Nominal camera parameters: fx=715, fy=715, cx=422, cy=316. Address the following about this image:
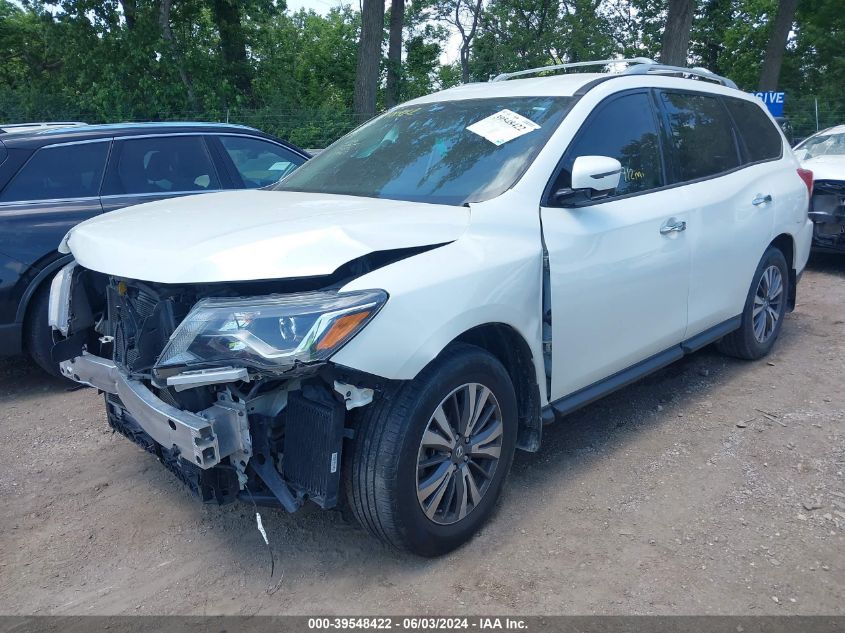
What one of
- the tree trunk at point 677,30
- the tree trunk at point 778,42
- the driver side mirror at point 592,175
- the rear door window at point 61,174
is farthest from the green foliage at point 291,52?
the driver side mirror at point 592,175

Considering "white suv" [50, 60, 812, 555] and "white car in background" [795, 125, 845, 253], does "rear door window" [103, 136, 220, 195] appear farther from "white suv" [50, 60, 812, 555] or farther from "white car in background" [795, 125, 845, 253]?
"white car in background" [795, 125, 845, 253]

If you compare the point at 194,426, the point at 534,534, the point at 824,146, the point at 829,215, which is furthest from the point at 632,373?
the point at 824,146

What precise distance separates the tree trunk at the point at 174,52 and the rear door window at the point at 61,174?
13.3 metres

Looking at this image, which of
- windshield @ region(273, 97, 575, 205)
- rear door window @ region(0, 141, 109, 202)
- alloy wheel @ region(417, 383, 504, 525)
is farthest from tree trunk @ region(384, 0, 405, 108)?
alloy wheel @ region(417, 383, 504, 525)

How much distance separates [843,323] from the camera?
629cm

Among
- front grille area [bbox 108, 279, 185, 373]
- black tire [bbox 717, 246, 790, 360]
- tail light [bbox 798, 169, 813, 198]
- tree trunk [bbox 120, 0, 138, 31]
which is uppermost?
tree trunk [bbox 120, 0, 138, 31]

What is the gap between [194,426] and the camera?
2406 mm

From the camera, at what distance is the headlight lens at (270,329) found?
2354 millimetres

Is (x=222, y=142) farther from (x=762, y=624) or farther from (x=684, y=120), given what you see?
(x=762, y=624)

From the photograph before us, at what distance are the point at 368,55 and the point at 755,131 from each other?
1110 centimetres

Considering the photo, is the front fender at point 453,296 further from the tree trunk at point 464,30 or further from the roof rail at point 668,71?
the tree trunk at point 464,30

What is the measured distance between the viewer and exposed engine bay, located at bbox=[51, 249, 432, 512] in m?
2.38

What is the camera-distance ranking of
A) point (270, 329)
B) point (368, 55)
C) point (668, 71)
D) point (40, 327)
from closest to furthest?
point (270, 329), point (668, 71), point (40, 327), point (368, 55)

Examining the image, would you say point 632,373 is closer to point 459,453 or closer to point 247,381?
point 459,453
